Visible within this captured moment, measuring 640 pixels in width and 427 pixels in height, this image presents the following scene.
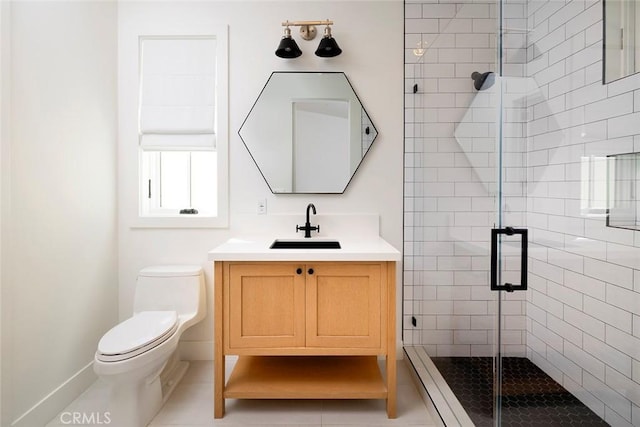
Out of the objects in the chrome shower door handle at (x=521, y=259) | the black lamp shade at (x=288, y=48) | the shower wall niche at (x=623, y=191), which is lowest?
the chrome shower door handle at (x=521, y=259)

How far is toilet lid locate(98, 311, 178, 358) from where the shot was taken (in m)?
1.53

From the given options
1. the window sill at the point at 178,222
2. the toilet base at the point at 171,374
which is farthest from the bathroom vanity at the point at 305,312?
the window sill at the point at 178,222

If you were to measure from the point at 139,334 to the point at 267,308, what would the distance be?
597 mm

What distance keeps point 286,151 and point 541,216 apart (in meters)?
1.49

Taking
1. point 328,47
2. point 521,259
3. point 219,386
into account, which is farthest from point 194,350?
point 328,47

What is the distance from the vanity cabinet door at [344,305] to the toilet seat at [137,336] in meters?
0.70

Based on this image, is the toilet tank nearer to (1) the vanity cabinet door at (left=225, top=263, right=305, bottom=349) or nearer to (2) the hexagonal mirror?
(1) the vanity cabinet door at (left=225, top=263, right=305, bottom=349)

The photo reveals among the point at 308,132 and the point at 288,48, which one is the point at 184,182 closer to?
the point at 308,132

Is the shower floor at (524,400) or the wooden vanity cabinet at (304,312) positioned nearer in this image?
the shower floor at (524,400)

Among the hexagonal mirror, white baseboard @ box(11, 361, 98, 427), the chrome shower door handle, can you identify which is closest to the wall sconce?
the hexagonal mirror

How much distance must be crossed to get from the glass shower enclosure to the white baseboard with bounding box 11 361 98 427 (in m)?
1.92

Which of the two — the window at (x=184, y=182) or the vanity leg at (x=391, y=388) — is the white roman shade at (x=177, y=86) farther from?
the vanity leg at (x=391, y=388)

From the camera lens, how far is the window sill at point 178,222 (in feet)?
7.67

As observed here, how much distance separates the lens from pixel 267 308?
1744mm
